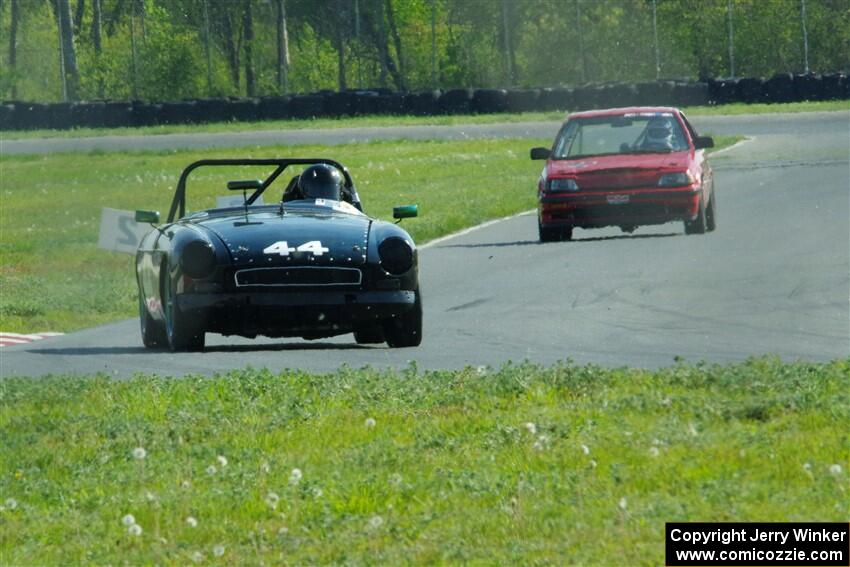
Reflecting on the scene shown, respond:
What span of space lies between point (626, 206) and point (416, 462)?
1280 centimetres

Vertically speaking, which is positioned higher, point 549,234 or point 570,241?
point 549,234

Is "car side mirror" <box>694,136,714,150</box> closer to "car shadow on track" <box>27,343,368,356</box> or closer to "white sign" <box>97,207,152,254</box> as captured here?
"white sign" <box>97,207,152,254</box>

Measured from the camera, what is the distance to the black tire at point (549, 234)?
20.8m

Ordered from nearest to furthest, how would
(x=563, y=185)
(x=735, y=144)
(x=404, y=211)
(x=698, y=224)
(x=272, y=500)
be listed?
(x=272, y=500) < (x=404, y=211) < (x=563, y=185) < (x=698, y=224) < (x=735, y=144)

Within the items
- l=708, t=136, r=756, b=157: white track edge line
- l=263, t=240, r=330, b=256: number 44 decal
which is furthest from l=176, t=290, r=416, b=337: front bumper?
l=708, t=136, r=756, b=157: white track edge line

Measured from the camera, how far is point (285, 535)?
6402 millimetres

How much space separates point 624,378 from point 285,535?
3659 mm

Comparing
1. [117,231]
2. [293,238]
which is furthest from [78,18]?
[293,238]

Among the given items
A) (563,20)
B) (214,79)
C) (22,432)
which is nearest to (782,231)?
(22,432)

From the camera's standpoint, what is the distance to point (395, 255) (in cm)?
1106

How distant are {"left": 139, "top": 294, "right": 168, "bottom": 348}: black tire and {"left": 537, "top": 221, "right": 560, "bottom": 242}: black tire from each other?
858 centimetres

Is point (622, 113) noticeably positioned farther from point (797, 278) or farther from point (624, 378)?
point (624, 378)

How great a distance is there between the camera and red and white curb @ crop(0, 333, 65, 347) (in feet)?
47.4

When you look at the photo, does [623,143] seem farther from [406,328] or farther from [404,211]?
[406,328]
